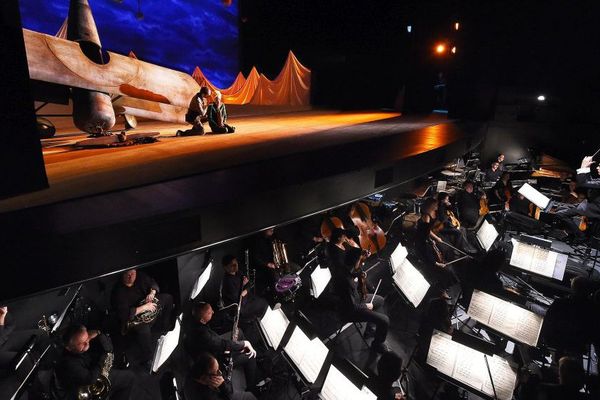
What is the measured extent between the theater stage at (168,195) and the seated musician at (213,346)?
171 centimetres

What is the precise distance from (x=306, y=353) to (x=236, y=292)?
6.12ft

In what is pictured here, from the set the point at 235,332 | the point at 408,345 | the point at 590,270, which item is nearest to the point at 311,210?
the point at 235,332

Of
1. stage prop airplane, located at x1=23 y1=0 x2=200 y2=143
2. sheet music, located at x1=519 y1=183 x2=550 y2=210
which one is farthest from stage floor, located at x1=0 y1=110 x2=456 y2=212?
sheet music, located at x1=519 y1=183 x2=550 y2=210

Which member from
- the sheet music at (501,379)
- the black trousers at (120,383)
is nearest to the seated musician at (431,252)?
the sheet music at (501,379)

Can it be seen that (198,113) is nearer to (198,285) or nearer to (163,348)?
(198,285)

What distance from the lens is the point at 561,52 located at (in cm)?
1208

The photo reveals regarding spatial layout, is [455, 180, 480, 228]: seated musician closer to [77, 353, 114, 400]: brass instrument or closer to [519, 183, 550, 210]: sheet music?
[519, 183, 550, 210]: sheet music

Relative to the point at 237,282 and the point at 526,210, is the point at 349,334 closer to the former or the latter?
the point at 237,282

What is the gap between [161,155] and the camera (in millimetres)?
4137

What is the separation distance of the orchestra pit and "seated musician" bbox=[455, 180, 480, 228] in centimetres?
7

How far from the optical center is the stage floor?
2783 millimetres

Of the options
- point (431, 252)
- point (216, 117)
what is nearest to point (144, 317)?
point (216, 117)

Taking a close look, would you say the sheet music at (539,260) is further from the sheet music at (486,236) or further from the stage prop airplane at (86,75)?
the stage prop airplane at (86,75)

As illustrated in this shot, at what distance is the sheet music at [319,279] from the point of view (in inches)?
187
